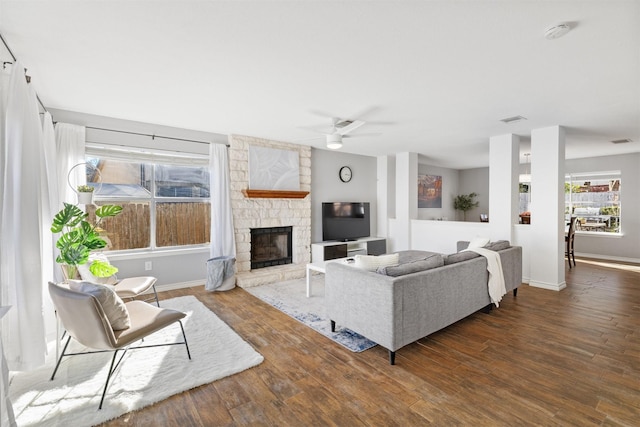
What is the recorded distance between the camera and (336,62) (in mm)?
2385

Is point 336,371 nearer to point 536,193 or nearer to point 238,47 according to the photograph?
point 238,47

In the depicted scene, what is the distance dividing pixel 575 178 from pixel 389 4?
8.03 metres

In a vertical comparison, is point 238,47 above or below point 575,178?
above

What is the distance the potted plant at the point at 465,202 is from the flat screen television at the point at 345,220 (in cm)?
410

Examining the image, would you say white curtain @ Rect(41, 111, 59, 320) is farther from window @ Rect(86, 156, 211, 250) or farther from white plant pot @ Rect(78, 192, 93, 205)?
window @ Rect(86, 156, 211, 250)

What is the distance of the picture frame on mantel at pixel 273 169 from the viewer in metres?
4.95

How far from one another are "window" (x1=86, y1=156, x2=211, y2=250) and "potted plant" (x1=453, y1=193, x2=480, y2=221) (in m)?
7.54

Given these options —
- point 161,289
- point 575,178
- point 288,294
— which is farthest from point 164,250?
point 575,178

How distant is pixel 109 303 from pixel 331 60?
8.00ft

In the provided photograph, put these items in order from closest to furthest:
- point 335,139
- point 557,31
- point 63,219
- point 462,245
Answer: point 557,31 → point 63,219 → point 335,139 → point 462,245

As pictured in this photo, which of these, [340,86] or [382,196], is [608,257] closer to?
[382,196]

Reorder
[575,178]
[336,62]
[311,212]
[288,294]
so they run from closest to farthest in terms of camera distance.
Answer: [336,62], [288,294], [311,212], [575,178]

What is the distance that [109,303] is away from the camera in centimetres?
197

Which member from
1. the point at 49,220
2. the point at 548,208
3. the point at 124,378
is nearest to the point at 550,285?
the point at 548,208
